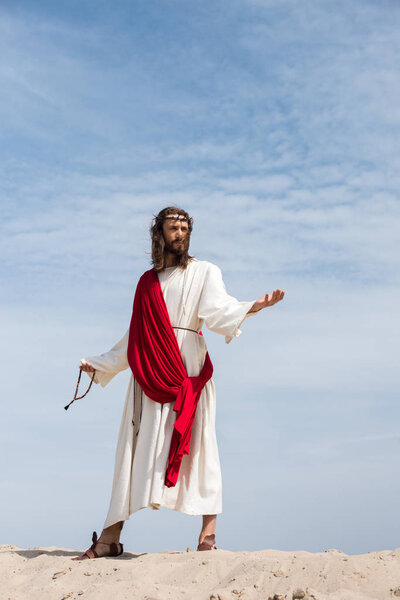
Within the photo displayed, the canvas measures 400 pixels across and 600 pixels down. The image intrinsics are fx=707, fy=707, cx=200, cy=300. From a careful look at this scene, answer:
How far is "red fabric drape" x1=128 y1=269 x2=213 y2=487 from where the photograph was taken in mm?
6184

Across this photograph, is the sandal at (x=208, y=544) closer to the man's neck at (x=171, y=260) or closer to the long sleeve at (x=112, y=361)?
the long sleeve at (x=112, y=361)

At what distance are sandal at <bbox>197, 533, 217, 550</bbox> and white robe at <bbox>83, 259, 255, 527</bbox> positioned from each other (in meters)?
0.25

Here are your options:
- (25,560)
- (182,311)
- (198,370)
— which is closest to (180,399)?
(198,370)

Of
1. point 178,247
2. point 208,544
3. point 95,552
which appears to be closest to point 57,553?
point 95,552

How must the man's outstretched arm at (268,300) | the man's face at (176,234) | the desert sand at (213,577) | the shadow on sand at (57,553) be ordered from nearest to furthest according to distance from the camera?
the desert sand at (213,577), the man's outstretched arm at (268,300), the shadow on sand at (57,553), the man's face at (176,234)

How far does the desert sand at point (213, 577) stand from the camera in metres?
4.90

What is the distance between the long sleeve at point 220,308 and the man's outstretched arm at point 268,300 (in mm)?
54

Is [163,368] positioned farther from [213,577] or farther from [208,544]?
[213,577]

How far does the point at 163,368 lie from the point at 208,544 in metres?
1.59

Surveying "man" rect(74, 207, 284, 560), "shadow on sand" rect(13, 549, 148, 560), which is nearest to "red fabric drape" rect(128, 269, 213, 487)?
"man" rect(74, 207, 284, 560)

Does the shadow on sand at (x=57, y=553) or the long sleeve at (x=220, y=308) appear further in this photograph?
the shadow on sand at (x=57, y=553)

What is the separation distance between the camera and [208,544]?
20.4 ft

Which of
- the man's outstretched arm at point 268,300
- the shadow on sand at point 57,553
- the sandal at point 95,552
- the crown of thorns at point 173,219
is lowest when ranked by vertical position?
the shadow on sand at point 57,553

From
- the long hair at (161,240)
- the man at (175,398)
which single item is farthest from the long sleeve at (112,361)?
the long hair at (161,240)
